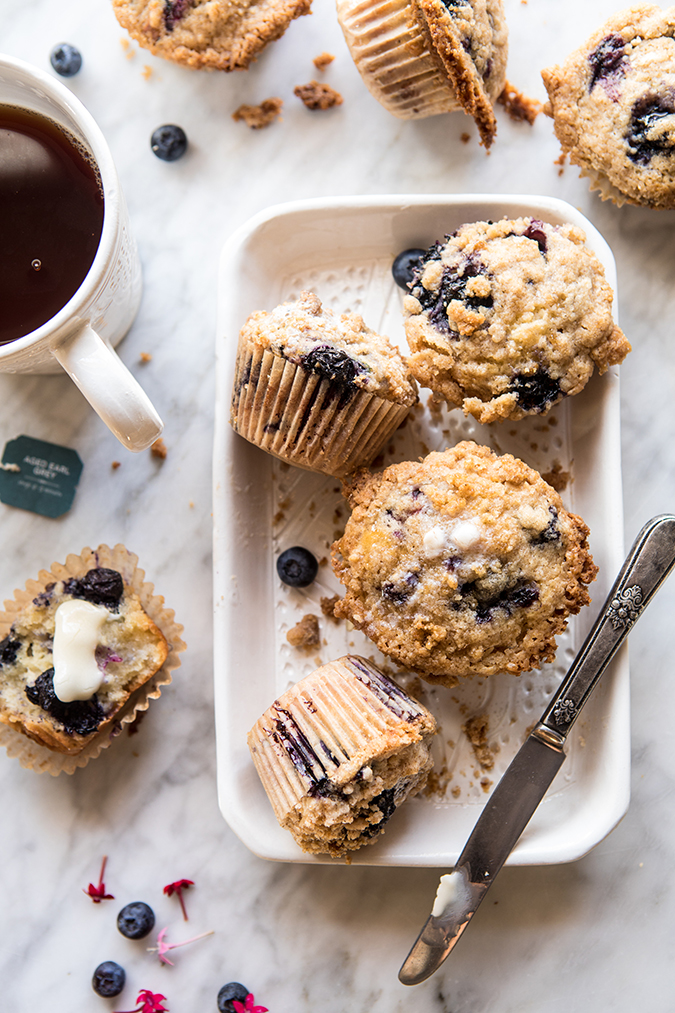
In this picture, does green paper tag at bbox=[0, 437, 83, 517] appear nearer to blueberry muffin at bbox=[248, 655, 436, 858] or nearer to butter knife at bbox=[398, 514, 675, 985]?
blueberry muffin at bbox=[248, 655, 436, 858]

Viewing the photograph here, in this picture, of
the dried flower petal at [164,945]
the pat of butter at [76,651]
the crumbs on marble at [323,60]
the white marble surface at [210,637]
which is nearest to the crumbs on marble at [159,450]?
the white marble surface at [210,637]

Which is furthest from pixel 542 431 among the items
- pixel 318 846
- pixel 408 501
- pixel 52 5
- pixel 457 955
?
pixel 52 5

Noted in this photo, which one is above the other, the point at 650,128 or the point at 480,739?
the point at 650,128

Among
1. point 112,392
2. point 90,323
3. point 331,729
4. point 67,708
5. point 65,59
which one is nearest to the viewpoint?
point 112,392

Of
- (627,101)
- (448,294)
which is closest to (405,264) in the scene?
(448,294)

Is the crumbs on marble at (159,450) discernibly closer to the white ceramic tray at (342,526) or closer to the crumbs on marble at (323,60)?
the white ceramic tray at (342,526)

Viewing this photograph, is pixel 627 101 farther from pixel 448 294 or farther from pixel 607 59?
pixel 448 294
